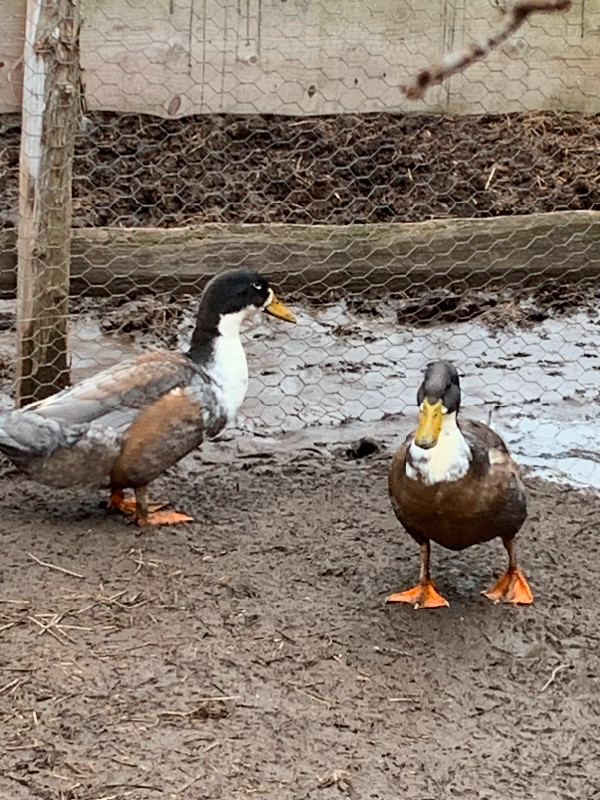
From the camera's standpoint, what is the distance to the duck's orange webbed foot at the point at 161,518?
12.6ft

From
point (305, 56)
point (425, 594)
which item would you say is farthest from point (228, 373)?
point (305, 56)

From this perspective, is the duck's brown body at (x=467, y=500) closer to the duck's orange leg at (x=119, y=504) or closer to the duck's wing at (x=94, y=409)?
the duck's wing at (x=94, y=409)

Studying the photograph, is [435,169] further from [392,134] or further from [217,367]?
[217,367]

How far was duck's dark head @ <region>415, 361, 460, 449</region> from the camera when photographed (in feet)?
9.91

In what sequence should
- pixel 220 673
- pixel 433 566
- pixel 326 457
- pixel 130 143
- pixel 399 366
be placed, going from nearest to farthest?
1. pixel 220 673
2. pixel 433 566
3. pixel 326 457
4. pixel 399 366
5. pixel 130 143

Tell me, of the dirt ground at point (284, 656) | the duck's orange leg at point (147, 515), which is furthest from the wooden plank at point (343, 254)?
the duck's orange leg at point (147, 515)

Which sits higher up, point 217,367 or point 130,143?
point 130,143

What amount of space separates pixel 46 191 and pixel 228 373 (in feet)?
3.01

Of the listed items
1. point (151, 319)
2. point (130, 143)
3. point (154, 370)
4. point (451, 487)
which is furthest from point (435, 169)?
point (451, 487)

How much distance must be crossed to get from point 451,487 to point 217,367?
1.11m

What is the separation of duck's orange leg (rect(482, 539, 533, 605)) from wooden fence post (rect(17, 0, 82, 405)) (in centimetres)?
185

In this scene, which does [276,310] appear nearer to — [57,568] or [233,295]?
[233,295]

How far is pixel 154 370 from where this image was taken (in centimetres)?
384

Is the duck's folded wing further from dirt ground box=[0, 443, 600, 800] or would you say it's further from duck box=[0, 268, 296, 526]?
dirt ground box=[0, 443, 600, 800]
